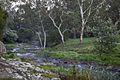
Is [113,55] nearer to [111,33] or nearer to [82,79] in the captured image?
[111,33]

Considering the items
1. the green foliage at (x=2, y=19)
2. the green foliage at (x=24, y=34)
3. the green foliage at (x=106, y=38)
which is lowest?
the green foliage at (x=24, y=34)

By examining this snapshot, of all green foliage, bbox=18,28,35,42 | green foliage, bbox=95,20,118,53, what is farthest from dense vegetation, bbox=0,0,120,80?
green foliage, bbox=18,28,35,42

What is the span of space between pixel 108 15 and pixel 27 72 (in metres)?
64.6

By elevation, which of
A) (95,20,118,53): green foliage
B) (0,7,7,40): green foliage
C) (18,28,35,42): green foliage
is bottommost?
(18,28,35,42): green foliage

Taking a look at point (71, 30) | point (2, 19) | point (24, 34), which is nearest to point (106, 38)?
point (2, 19)

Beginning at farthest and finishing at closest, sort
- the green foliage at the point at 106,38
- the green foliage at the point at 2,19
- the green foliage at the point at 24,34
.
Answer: the green foliage at the point at 24,34
the green foliage at the point at 106,38
the green foliage at the point at 2,19

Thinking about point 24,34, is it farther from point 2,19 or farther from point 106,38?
point 2,19

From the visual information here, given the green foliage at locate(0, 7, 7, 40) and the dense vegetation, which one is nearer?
the green foliage at locate(0, 7, 7, 40)

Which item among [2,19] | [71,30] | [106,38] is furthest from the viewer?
[71,30]

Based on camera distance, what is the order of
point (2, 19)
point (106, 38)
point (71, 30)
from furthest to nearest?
point (71, 30) → point (106, 38) → point (2, 19)

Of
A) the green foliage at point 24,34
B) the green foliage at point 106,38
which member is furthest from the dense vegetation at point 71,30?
the green foliage at point 24,34

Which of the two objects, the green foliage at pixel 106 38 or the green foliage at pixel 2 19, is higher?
the green foliage at pixel 2 19

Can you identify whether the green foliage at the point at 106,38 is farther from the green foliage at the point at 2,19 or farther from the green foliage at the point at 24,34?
the green foliage at the point at 24,34

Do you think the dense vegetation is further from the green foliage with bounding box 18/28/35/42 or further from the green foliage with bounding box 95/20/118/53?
the green foliage with bounding box 18/28/35/42
